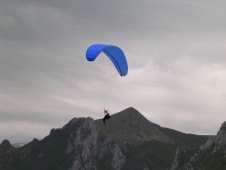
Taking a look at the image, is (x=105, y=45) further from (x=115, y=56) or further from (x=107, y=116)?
(x=107, y=116)

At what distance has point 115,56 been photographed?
66.6 metres

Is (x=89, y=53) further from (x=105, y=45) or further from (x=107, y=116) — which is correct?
(x=107, y=116)

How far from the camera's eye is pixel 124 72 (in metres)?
65.9

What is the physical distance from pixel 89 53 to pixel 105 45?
3.92 m

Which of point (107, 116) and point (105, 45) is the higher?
point (105, 45)

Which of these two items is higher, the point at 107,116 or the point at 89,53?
the point at 89,53

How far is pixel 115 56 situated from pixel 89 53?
21.6ft

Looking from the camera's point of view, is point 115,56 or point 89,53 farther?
point 115,56

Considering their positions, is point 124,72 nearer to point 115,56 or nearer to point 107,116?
point 115,56

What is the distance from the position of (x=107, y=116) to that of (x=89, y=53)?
1038 centimetres

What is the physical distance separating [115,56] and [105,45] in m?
3.29

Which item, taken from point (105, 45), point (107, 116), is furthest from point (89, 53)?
point (107, 116)

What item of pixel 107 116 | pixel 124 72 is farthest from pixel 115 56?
pixel 107 116

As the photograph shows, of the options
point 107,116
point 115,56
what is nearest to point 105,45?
point 115,56
